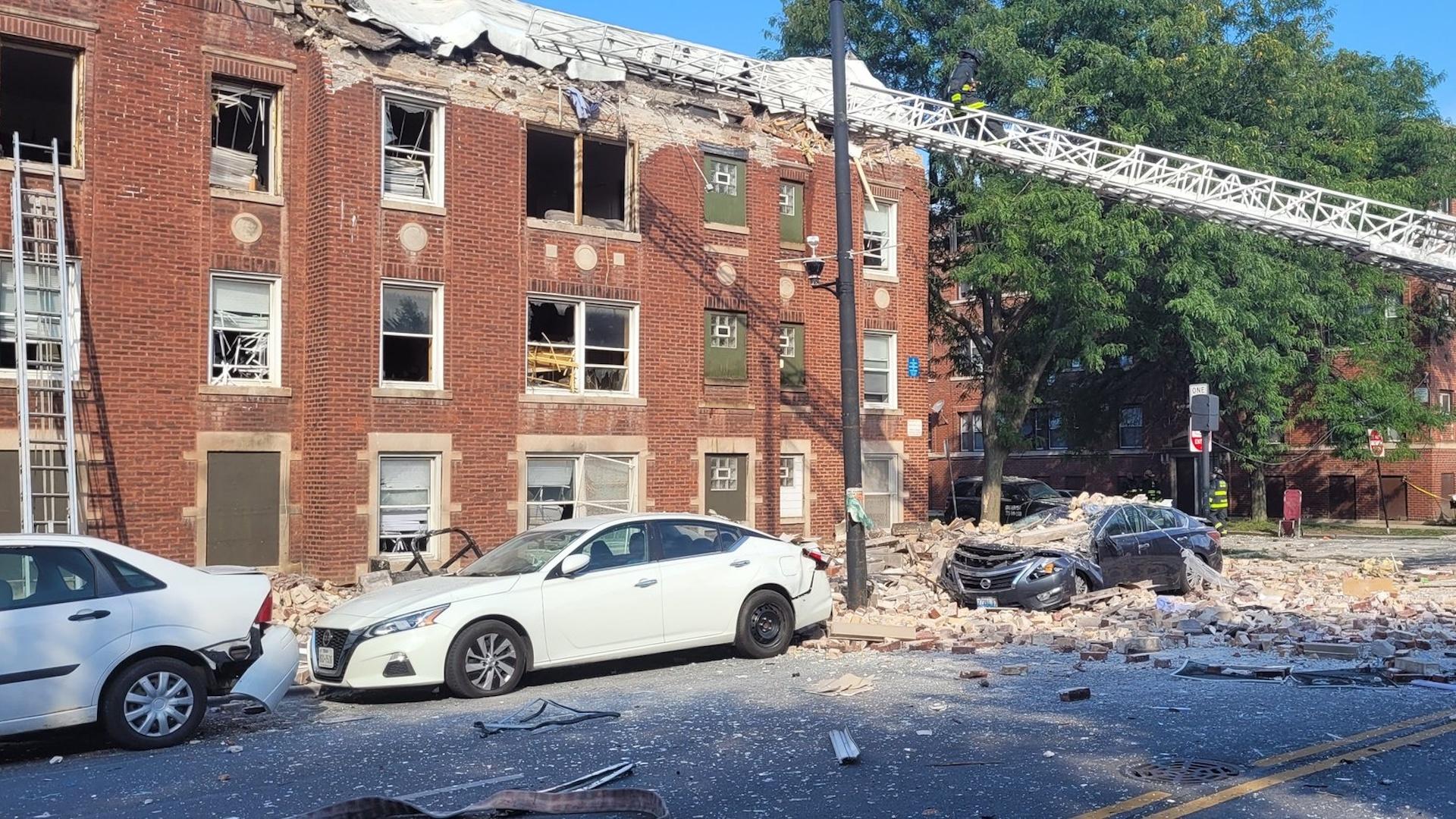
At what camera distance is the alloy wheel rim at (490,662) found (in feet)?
34.4

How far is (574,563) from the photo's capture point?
11172 mm

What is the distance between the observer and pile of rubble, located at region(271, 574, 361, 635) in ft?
51.2

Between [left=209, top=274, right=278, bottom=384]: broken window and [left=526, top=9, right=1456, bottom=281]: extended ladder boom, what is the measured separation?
20.0ft

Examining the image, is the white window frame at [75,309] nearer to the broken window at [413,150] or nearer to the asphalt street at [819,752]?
the broken window at [413,150]

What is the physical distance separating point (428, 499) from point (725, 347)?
20.2 feet

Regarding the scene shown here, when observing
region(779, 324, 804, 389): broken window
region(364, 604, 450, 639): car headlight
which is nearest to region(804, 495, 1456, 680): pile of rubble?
region(364, 604, 450, 639): car headlight

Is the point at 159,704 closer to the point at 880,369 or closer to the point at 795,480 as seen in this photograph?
the point at 795,480

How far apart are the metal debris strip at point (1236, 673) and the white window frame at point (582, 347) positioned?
39.4 ft

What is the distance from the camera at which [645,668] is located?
12.1 metres

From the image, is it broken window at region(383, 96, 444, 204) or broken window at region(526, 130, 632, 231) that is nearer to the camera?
broken window at region(383, 96, 444, 204)

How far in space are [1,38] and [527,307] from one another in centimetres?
804

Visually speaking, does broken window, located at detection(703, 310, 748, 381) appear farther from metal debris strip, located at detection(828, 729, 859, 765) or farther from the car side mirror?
metal debris strip, located at detection(828, 729, 859, 765)

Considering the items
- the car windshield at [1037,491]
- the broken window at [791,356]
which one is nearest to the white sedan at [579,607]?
the broken window at [791,356]

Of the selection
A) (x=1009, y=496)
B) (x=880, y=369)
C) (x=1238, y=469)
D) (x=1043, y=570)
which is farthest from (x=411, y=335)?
(x=1238, y=469)
